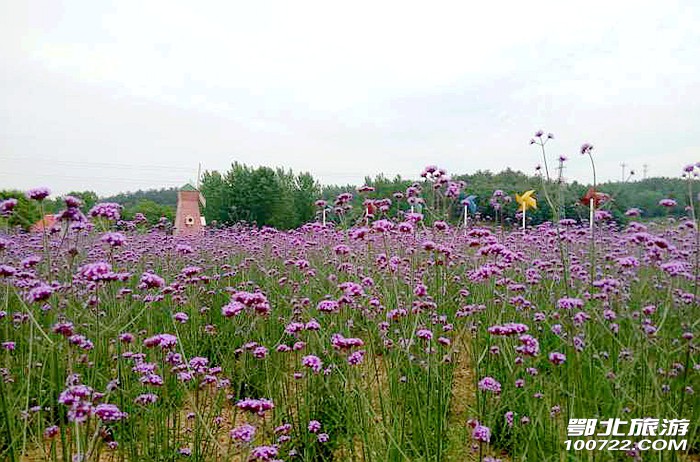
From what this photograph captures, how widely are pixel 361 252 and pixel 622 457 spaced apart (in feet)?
11.4

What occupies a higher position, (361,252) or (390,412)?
(361,252)

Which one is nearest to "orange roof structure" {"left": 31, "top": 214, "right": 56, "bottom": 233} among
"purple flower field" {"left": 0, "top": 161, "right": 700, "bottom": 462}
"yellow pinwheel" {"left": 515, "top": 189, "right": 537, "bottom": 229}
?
"purple flower field" {"left": 0, "top": 161, "right": 700, "bottom": 462}

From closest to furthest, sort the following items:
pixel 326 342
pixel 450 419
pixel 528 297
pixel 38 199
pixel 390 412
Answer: pixel 38 199 < pixel 390 412 < pixel 450 419 < pixel 326 342 < pixel 528 297

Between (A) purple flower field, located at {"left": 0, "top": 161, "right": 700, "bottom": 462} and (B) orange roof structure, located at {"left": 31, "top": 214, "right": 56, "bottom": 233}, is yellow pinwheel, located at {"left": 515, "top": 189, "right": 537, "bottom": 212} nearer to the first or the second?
(A) purple flower field, located at {"left": 0, "top": 161, "right": 700, "bottom": 462}

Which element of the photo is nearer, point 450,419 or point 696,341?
point 696,341

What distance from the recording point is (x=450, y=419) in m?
3.73

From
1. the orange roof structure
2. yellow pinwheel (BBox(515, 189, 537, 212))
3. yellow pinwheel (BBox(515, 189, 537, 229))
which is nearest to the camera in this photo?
the orange roof structure

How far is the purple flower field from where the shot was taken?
252cm

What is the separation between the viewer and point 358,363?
2.85 meters

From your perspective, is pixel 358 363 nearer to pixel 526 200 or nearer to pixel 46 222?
pixel 46 222

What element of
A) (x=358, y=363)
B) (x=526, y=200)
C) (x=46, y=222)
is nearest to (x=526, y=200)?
(x=526, y=200)

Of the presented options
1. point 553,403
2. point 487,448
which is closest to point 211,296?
point 487,448

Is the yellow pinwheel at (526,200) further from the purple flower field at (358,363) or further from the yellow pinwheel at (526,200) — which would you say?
the purple flower field at (358,363)

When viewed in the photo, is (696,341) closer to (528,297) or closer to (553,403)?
(553,403)
